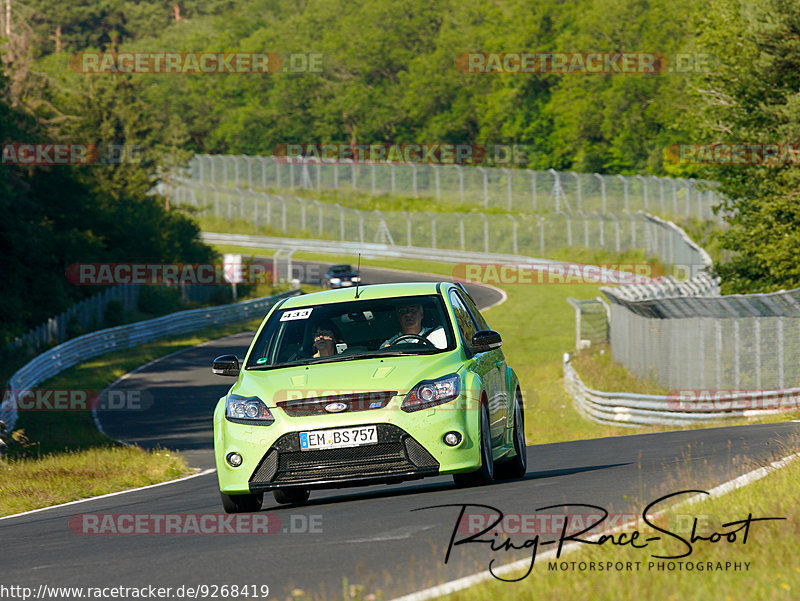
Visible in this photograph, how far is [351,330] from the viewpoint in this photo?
11.3 metres

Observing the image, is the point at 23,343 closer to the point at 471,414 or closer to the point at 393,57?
the point at 471,414

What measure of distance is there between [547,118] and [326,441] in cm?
10192

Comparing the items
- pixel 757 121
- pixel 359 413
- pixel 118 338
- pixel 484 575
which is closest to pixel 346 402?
pixel 359 413

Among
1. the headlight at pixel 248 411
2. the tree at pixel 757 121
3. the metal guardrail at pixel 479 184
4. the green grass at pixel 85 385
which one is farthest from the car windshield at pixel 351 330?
the metal guardrail at pixel 479 184

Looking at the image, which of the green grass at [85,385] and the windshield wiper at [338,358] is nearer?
the windshield wiper at [338,358]

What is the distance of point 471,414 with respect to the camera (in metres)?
9.97

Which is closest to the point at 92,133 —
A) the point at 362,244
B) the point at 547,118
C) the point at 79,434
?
the point at 362,244

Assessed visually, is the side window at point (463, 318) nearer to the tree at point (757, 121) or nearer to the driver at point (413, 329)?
the driver at point (413, 329)

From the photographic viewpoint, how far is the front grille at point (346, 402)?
985 centimetres

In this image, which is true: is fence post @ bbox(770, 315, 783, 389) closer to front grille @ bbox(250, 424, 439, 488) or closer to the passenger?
the passenger

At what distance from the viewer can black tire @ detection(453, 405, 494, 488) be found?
10.2 m

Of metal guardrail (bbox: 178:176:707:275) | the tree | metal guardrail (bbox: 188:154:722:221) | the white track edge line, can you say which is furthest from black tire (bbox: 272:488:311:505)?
metal guardrail (bbox: 188:154:722:221)

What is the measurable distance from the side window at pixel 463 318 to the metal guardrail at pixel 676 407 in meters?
13.2

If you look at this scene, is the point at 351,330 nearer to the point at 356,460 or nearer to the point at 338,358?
the point at 338,358
